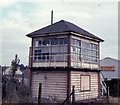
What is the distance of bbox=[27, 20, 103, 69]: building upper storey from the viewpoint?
22.0 metres

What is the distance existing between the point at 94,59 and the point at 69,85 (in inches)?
223

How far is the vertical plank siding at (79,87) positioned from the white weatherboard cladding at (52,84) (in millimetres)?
889

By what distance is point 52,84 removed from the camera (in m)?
22.5

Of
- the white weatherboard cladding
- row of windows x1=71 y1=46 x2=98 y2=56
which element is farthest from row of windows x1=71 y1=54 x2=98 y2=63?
the white weatherboard cladding

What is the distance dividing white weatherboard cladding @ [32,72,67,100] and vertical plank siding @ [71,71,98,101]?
35.0 inches

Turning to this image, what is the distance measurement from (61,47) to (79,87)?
4.02 m

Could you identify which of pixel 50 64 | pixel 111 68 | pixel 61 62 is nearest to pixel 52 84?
pixel 50 64

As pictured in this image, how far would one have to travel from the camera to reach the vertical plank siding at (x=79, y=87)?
2222cm

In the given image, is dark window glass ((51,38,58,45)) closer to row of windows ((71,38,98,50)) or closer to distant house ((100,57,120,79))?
row of windows ((71,38,98,50))

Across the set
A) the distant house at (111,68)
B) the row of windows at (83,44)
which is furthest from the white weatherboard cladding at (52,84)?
the distant house at (111,68)

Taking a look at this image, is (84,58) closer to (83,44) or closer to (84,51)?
(84,51)

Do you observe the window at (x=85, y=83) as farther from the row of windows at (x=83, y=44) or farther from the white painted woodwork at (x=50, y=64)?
the row of windows at (x=83, y=44)

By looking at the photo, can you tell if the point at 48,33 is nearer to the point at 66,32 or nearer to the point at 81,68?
the point at 66,32

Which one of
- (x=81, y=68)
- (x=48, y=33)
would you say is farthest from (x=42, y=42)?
(x=81, y=68)
